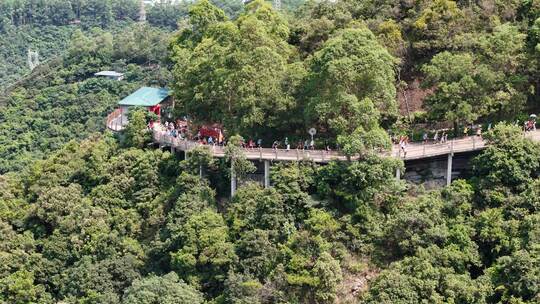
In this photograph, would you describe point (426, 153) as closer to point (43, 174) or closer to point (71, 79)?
point (43, 174)

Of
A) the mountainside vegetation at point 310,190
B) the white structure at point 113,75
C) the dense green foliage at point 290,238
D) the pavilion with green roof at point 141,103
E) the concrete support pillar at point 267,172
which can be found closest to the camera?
the dense green foliage at point 290,238

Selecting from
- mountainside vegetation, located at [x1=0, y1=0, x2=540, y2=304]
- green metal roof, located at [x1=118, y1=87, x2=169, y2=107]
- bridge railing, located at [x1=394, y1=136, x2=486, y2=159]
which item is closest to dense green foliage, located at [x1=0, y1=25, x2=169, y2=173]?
green metal roof, located at [x1=118, y1=87, x2=169, y2=107]

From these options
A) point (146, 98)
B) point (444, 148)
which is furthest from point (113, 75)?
point (444, 148)

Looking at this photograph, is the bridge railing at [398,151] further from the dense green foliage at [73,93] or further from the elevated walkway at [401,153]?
the dense green foliage at [73,93]

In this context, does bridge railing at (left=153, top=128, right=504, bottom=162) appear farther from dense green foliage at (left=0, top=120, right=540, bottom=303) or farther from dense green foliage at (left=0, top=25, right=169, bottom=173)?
dense green foliage at (left=0, top=25, right=169, bottom=173)

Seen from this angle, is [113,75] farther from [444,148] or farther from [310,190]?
[444,148]

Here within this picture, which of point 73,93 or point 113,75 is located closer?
point 73,93

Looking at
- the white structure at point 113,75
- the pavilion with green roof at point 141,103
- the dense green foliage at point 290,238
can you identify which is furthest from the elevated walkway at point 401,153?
the white structure at point 113,75
